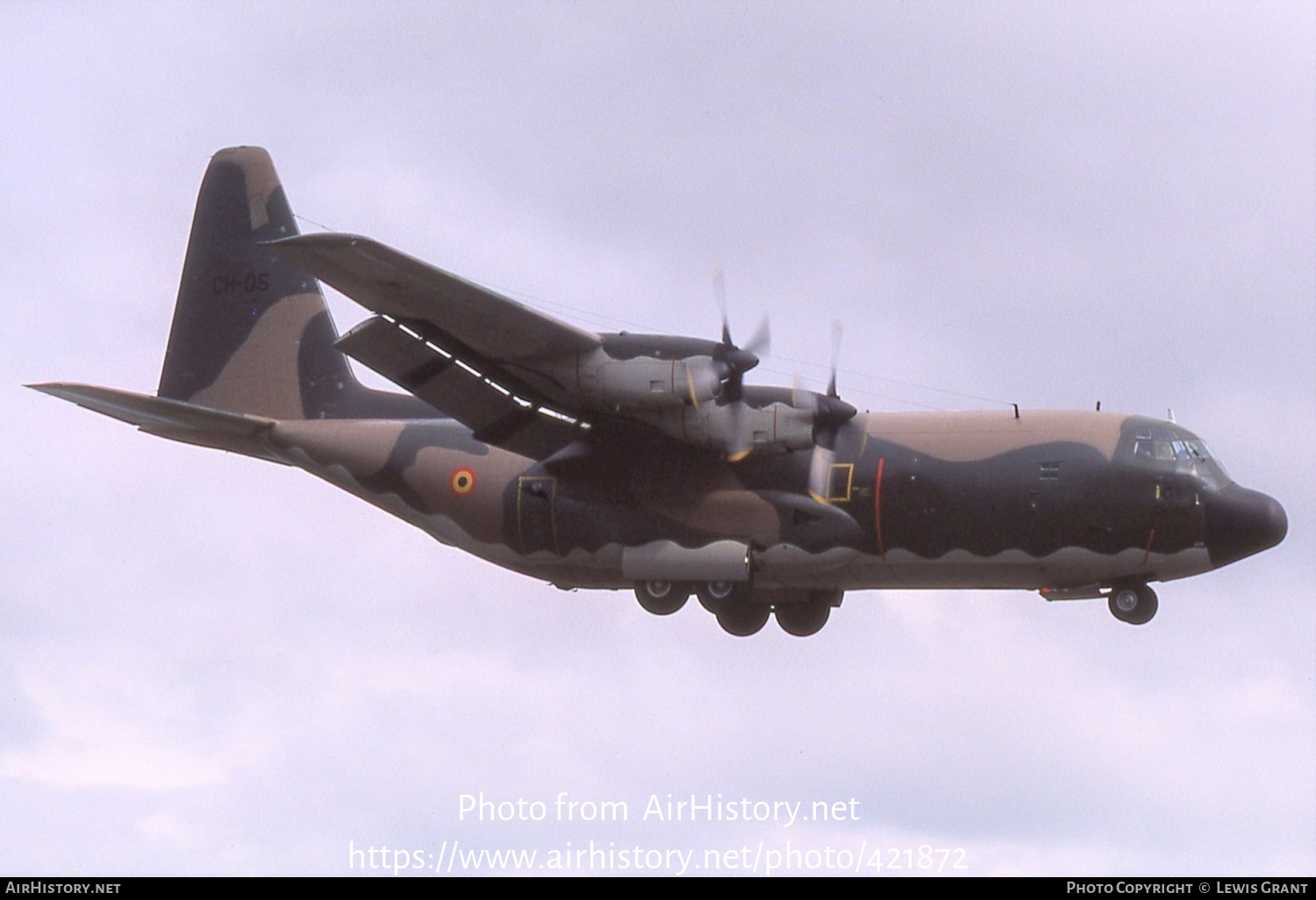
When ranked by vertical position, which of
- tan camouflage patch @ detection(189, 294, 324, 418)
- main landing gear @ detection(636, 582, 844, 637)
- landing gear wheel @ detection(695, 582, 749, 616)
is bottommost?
landing gear wheel @ detection(695, 582, 749, 616)

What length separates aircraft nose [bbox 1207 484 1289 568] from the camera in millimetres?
21188

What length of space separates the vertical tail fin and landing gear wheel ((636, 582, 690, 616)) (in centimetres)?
468

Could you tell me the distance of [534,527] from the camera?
74.9 ft

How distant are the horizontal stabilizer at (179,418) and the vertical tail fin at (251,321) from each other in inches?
31.8

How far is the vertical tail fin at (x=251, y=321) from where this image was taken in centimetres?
2566

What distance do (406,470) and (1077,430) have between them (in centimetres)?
898

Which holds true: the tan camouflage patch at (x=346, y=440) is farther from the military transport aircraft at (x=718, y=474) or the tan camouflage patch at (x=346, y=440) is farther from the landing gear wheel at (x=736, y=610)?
the landing gear wheel at (x=736, y=610)

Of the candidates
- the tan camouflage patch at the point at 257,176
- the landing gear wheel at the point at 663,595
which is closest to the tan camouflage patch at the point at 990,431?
the landing gear wheel at the point at 663,595

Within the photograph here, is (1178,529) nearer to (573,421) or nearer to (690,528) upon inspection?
(690,528)

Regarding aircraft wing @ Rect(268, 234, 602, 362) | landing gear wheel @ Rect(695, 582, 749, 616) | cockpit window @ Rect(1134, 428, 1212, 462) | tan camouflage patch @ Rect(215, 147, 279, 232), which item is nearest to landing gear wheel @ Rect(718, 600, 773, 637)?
landing gear wheel @ Rect(695, 582, 749, 616)

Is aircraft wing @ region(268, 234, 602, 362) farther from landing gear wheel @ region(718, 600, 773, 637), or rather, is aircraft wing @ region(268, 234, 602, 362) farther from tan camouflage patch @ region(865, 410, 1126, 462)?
landing gear wheel @ region(718, 600, 773, 637)

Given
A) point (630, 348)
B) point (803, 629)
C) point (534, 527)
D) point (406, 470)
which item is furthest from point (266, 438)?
point (803, 629)

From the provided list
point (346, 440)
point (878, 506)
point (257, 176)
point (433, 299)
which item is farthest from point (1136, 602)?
point (257, 176)

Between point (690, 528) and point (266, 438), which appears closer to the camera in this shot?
point (690, 528)
